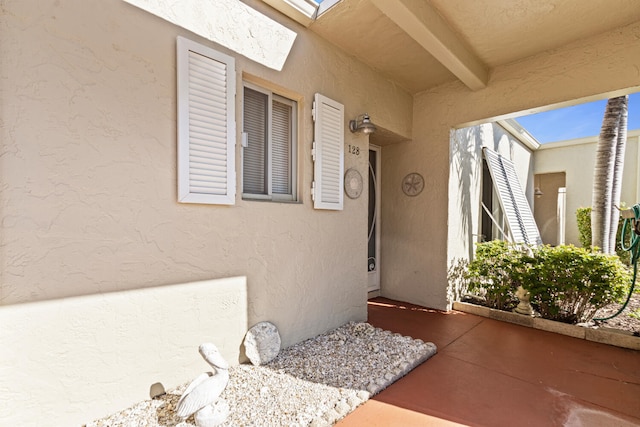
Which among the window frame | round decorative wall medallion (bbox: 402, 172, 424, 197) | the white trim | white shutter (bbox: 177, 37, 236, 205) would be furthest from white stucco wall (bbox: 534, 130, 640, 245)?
white shutter (bbox: 177, 37, 236, 205)

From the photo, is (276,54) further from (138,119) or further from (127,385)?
(127,385)

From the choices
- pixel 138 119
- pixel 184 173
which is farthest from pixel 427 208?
pixel 138 119

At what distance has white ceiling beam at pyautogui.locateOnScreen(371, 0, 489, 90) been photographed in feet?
9.61

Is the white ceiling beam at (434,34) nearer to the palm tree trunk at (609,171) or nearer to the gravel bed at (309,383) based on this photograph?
the palm tree trunk at (609,171)

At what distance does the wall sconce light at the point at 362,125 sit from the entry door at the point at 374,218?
1498 mm

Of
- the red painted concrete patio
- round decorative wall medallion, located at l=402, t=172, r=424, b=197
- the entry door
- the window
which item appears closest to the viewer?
the red painted concrete patio

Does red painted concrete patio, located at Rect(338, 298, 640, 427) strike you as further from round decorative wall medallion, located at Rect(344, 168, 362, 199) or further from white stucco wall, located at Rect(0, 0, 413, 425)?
round decorative wall medallion, located at Rect(344, 168, 362, 199)

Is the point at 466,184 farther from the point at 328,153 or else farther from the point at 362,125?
the point at 328,153

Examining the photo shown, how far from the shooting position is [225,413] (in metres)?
2.14

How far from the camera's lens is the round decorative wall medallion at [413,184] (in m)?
5.16

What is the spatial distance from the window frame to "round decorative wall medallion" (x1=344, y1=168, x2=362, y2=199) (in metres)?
0.88

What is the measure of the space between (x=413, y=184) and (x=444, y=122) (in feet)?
3.82

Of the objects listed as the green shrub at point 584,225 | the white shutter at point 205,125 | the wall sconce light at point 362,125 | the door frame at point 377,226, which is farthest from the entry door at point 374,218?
the green shrub at point 584,225

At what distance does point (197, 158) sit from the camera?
2.62m
